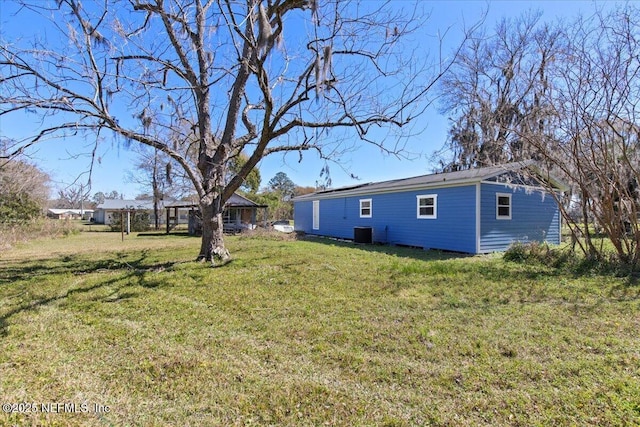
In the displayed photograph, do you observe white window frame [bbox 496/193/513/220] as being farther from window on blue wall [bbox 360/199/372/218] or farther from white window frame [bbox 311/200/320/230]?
white window frame [bbox 311/200/320/230]

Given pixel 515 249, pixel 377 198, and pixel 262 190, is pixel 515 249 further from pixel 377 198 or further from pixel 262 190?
pixel 262 190

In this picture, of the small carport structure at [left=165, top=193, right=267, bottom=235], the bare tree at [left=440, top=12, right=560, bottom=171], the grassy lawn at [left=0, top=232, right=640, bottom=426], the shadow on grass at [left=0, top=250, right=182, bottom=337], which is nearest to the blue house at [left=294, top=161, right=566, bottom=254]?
the bare tree at [left=440, top=12, right=560, bottom=171]

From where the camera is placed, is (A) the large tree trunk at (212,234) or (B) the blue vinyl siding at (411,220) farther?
(B) the blue vinyl siding at (411,220)

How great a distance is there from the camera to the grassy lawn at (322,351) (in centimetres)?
230

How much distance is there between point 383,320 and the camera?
13.4 ft

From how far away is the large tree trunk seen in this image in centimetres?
777

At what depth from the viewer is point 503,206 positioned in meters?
10.5

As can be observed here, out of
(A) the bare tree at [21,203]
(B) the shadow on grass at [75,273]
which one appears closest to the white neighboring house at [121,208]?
(A) the bare tree at [21,203]

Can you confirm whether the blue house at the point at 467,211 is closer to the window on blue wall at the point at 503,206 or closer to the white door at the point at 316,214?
the window on blue wall at the point at 503,206

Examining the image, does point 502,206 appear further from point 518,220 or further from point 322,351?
point 322,351

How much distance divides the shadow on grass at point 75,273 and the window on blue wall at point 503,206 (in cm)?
947

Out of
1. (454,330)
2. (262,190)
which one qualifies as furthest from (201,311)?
(262,190)

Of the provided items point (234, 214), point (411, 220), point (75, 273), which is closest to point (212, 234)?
point (75, 273)

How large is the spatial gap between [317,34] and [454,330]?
5446 mm
